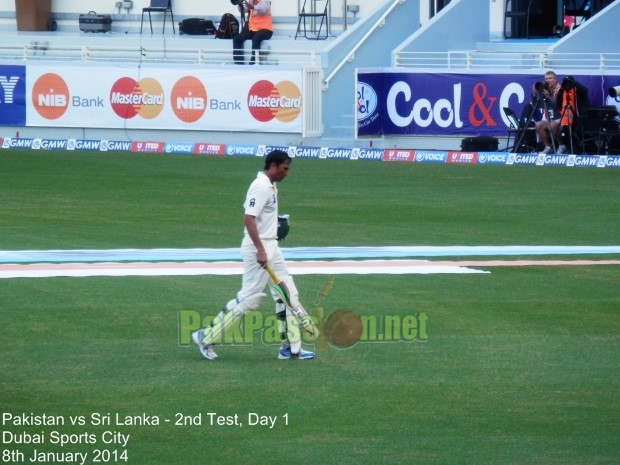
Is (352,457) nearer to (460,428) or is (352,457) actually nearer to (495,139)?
(460,428)

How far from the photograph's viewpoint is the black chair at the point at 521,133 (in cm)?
2673

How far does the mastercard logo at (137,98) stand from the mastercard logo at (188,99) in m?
0.35

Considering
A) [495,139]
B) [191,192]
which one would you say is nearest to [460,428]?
[191,192]

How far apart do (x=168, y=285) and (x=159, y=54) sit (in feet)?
67.3

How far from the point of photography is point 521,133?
2677 centimetres

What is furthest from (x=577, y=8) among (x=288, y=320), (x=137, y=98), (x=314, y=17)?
(x=288, y=320)

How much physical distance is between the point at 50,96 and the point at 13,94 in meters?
0.97

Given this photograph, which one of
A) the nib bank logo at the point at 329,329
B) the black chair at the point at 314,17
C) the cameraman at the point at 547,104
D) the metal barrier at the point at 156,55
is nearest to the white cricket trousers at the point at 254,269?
the nib bank logo at the point at 329,329

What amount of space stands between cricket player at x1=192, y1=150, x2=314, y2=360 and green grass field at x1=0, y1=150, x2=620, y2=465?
353 mm

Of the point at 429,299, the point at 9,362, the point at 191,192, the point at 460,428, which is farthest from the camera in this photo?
the point at 191,192

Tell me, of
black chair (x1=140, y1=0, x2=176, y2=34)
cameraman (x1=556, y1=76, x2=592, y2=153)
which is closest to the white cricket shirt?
cameraman (x1=556, y1=76, x2=592, y2=153)

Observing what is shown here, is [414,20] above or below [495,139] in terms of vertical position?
above

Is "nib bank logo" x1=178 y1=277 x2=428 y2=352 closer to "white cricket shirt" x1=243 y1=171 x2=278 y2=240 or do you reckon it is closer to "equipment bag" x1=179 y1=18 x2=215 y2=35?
"white cricket shirt" x1=243 y1=171 x2=278 y2=240

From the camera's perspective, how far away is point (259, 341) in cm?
1138
